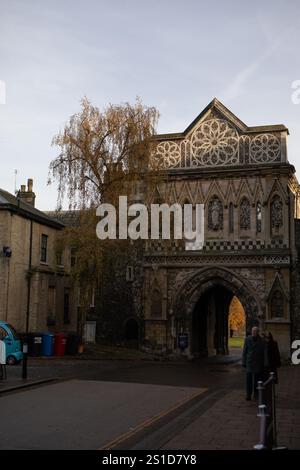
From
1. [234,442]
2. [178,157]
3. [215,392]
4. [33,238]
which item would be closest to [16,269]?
[33,238]

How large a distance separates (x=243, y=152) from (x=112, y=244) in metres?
8.97

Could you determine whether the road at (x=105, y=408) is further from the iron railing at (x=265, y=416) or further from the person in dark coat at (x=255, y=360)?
the iron railing at (x=265, y=416)

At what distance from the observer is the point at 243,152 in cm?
2942

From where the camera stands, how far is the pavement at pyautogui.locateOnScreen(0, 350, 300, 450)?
349 inches

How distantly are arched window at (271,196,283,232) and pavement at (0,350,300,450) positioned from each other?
10141mm

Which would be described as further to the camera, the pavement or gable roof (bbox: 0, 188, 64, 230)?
gable roof (bbox: 0, 188, 64, 230)

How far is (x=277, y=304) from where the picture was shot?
91.9ft

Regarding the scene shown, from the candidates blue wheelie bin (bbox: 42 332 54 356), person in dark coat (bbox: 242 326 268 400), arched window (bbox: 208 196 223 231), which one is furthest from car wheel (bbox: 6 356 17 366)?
arched window (bbox: 208 196 223 231)

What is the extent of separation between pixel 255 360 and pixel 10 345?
38.5 feet

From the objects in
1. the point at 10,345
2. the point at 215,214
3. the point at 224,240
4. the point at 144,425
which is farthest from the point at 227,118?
the point at 144,425

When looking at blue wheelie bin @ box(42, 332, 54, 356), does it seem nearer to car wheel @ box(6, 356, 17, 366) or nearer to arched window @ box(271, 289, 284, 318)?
car wheel @ box(6, 356, 17, 366)

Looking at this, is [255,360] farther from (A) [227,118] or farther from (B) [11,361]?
(A) [227,118]

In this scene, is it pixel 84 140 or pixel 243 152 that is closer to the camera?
pixel 84 140

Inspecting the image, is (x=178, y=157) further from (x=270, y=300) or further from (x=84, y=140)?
(x=270, y=300)
